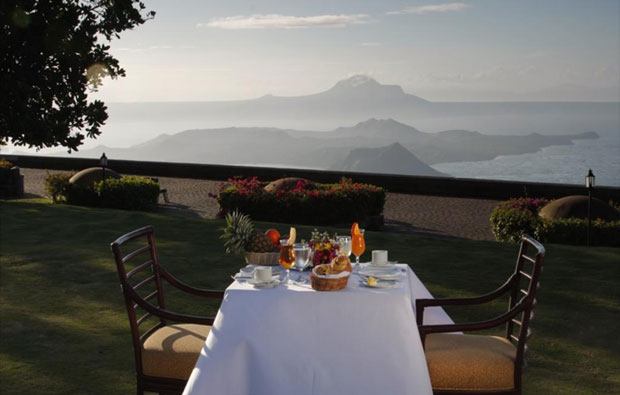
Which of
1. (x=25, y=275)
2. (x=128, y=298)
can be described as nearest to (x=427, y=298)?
(x=128, y=298)

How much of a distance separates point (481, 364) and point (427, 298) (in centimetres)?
80

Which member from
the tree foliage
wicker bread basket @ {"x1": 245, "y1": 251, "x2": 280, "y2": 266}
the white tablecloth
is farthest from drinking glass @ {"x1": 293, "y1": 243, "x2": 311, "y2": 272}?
the tree foliage

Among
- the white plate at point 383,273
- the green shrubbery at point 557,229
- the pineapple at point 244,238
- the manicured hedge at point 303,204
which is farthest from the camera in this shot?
the manicured hedge at point 303,204

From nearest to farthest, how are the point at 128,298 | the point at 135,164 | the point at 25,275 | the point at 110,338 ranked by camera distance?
1. the point at 128,298
2. the point at 110,338
3. the point at 25,275
4. the point at 135,164

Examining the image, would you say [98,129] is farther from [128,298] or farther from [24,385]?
[128,298]

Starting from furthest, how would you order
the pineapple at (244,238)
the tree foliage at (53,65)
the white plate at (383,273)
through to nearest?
the tree foliage at (53,65)
the pineapple at (244,238)
the white plate at (383,273)

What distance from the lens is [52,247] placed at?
1120 centimetres

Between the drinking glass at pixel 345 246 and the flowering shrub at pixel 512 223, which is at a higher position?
the drinking glass at pixel 345 246

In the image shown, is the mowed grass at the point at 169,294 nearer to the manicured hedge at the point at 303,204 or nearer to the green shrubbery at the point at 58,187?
the manicured hedge at the point at 303,204

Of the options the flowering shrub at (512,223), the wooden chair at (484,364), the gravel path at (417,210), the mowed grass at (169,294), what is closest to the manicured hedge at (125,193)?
the gravel path at (417,210)

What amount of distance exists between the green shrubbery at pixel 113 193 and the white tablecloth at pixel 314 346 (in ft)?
50.7

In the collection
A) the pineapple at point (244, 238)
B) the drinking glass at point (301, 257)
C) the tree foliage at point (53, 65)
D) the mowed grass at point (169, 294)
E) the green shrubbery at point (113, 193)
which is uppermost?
the tree foliage at point (53, 65)

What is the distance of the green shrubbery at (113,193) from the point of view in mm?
18828

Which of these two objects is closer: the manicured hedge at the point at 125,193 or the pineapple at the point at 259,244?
the pineapple at the point at 259,244
